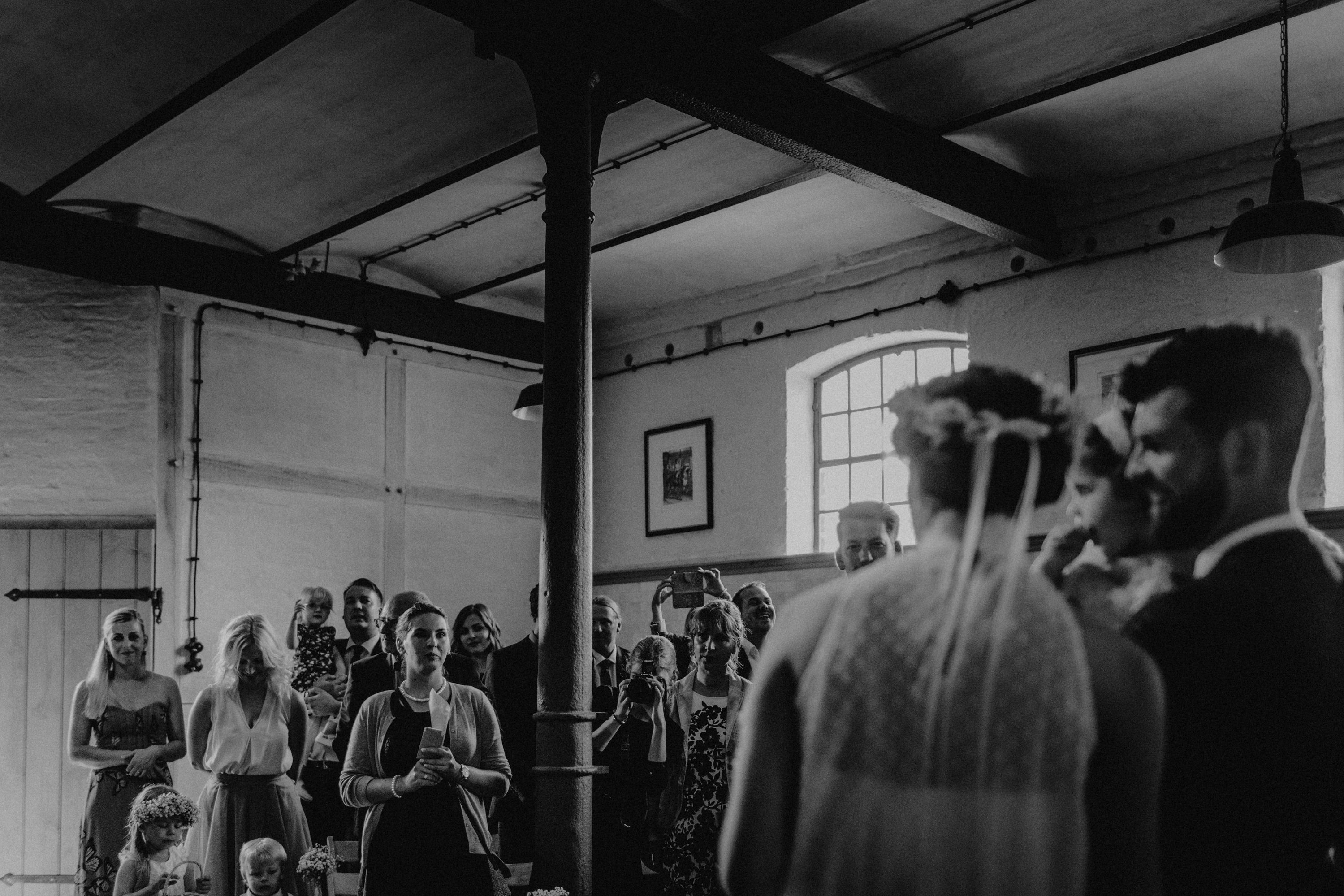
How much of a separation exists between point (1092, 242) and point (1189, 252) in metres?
0.65

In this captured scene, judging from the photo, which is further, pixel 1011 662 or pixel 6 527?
pixel 6 527

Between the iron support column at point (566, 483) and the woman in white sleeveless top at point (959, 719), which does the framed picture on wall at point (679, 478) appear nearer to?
the iron support column at point (566, 483)

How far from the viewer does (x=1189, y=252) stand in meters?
8.02

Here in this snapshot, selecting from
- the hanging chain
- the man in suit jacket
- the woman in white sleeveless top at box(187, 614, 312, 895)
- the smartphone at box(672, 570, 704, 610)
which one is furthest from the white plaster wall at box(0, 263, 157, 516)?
the hanging chain

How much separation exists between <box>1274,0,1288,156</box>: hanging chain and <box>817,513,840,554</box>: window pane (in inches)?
166

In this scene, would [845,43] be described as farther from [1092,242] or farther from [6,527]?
[6,527]

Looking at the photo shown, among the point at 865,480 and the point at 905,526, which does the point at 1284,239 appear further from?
the point at 905,526

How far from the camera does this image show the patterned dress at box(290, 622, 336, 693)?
24.7ft

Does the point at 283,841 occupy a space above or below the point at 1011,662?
below

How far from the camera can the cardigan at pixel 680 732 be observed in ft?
14.9

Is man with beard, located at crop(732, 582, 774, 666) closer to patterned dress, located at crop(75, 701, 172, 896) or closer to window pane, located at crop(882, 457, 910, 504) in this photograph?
patterned dress, located at crop(75, 701, 172, 896)

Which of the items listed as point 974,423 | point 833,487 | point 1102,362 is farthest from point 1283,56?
point 974,423

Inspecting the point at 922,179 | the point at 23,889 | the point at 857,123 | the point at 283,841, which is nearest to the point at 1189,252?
the point at 922,179

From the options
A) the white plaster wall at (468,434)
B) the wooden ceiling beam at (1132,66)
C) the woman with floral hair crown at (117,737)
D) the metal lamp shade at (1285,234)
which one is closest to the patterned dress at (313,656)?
the woman with floral hair crown at (117,737)
